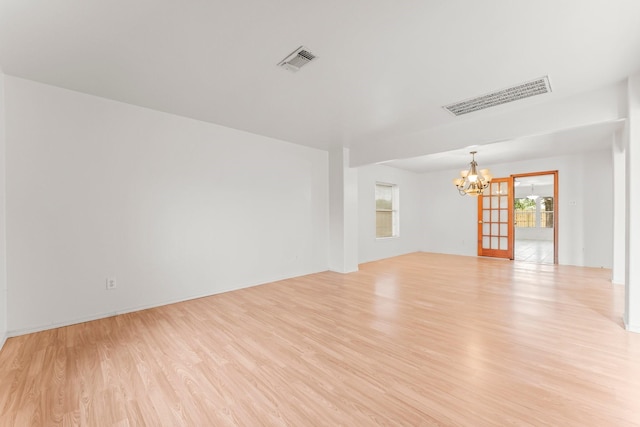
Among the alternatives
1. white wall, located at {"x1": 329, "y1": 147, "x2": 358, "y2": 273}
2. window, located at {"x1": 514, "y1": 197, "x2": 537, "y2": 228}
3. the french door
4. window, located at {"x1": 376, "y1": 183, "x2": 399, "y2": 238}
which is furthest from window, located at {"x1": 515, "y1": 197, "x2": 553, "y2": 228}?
white wall, located at {"x1": 329, "y1": 147, "x2": 358, "y2": 273}

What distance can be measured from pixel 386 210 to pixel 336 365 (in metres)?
5.76

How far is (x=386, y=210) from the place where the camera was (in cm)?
738

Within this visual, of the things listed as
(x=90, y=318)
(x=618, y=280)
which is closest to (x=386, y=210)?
(x=618, y=280)

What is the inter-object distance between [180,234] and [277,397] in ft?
8.74

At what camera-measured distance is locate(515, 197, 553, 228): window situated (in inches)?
514

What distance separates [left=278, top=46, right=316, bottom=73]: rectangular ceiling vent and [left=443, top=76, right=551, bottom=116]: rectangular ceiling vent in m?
1.91

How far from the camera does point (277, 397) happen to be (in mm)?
1688

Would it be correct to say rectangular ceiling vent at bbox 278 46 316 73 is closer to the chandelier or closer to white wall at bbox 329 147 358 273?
white wall at bbox 329 147 358 273

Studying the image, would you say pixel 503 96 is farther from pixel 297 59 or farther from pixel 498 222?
pixel 498 222

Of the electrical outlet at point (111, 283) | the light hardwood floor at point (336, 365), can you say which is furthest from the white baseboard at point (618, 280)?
the electrical outlet at point (111, 283)

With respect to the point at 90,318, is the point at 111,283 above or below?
above

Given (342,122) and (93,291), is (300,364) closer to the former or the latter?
(93,291)

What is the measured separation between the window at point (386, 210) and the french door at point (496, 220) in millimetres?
2328

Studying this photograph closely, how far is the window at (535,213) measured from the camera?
42.9ft
